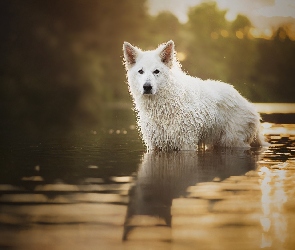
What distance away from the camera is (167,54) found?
546cm

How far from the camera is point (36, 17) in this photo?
34.8 feet

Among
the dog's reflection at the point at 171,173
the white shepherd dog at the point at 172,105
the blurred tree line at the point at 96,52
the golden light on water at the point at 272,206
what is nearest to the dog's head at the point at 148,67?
the white shepherd dog at the point at 172,105

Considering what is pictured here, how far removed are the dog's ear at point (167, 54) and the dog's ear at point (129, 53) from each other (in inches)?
8.5

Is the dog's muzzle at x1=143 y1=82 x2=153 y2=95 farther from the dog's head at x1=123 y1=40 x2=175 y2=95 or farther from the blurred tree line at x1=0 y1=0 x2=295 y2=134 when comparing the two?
the blurred tree line at x1=0 y1=0 x2=295 y2=134

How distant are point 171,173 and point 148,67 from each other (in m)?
1.10

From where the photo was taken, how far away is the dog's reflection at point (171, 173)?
3.54m

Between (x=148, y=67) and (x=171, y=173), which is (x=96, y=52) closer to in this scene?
(x=148, y=67)

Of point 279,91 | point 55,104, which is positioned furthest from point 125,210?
point 55,104

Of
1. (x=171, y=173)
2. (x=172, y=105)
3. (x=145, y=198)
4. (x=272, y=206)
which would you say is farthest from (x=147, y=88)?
(x=272, y=206)

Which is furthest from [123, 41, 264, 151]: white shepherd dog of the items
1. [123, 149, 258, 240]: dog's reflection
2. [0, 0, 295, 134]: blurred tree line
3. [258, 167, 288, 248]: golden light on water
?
[0, 0, 295, 134]: blurred tree line

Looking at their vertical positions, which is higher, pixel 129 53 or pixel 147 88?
pixel 129 53

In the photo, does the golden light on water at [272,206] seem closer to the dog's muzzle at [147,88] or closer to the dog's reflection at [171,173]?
the dog's reflection at [171,173]

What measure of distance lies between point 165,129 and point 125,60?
670 millimetres

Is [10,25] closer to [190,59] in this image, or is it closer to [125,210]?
[190,59]
